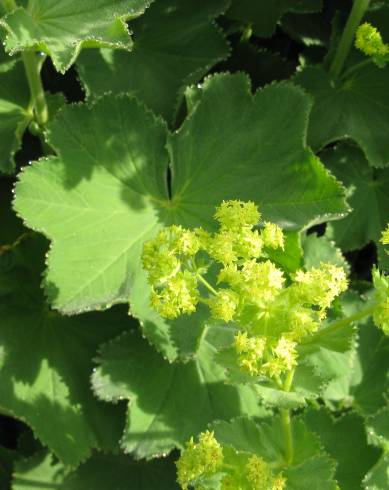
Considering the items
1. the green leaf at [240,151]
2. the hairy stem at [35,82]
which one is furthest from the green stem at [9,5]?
the green leaf at [240,151]

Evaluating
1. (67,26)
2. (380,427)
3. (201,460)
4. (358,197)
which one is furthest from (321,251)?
(67,26)

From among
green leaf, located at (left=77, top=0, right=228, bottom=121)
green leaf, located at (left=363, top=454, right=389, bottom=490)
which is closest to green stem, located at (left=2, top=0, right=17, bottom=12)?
green leaf, located at (left=77, top=0, right=228, bottom=121)

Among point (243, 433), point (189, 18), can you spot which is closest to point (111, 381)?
point (243, 433)

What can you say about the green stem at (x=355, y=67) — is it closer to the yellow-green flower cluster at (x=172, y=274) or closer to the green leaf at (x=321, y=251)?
the green leaf at (x=321, y=251)

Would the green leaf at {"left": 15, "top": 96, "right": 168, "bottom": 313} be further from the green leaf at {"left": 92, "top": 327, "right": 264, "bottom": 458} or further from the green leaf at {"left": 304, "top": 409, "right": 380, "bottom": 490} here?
the green leaf at {"left": 304, "top": 409, "right": 380, "bottom": 490}

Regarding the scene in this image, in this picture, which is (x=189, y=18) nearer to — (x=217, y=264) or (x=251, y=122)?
(x=251, y=122)

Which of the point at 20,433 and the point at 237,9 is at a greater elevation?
the point at 237,9

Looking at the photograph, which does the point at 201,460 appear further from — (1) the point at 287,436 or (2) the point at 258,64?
(2) the point at 258,64
